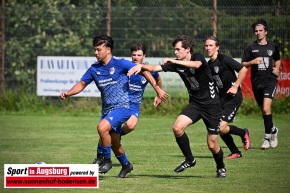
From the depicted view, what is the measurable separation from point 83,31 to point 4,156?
1132cm

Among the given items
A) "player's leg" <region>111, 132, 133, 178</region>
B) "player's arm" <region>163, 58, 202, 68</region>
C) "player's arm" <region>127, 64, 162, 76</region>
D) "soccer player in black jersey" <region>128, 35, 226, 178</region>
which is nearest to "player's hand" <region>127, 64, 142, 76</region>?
"player's arm" <region>127, 64, 162, 76</region>

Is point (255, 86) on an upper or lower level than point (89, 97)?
upper

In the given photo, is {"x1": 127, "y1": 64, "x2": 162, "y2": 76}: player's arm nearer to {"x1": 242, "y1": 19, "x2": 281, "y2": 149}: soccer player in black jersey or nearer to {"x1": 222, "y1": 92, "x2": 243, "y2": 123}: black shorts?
{"x1": 222, "y1": 92, "x2": 243, "y2": 123}: black shorts

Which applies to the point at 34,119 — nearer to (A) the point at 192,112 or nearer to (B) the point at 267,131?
(B) the point at 267,131

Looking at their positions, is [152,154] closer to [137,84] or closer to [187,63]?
[137,84]

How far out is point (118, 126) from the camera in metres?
11.1

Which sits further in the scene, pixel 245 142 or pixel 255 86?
pixel 255 86

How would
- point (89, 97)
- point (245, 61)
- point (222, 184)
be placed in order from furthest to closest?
1. point (89, 97)
2. point (245, 61)
3. point (222, 184)

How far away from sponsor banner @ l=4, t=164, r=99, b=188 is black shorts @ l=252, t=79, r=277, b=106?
21.5 ft

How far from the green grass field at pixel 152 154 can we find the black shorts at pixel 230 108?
0.72m

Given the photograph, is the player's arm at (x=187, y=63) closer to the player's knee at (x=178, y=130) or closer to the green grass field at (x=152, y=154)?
the player's knee at (x=178, y=130)

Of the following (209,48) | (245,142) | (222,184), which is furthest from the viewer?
(245,142)

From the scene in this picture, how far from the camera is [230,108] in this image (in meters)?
14.2

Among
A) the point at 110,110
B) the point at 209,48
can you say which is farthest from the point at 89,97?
the point at 110,110
